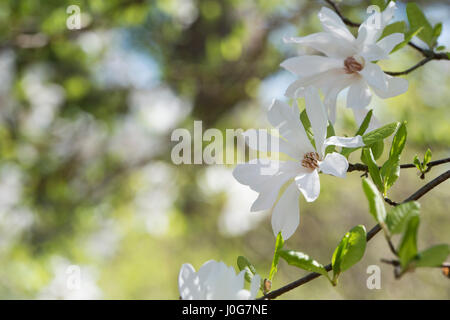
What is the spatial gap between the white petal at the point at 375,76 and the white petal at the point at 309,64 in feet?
0.11

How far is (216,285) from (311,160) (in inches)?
5.1

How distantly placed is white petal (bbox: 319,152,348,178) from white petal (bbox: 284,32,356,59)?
5.0 inches

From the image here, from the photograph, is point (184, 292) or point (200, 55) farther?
point (200, 55)

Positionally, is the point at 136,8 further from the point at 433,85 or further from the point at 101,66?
the point at 433,85

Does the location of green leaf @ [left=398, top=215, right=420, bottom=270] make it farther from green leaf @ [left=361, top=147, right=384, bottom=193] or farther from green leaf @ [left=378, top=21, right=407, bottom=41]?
green leaf @ [left=378, top=21, right=407, bottom=41]

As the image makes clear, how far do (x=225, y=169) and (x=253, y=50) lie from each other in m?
0.56

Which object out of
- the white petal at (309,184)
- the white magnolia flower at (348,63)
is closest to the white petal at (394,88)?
the white magnolia flower at (348,63)

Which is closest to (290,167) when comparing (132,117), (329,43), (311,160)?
(311,160)

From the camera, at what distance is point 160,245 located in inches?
163

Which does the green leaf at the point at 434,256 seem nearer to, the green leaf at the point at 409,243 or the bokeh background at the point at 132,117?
the green leaf at the point at 409,243

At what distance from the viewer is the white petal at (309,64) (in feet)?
1.28

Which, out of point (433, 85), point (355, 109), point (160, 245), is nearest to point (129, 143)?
point (433, 85)

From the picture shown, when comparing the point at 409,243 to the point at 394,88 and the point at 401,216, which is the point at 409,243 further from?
the point at 394,88

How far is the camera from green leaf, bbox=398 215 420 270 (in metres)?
0.24
